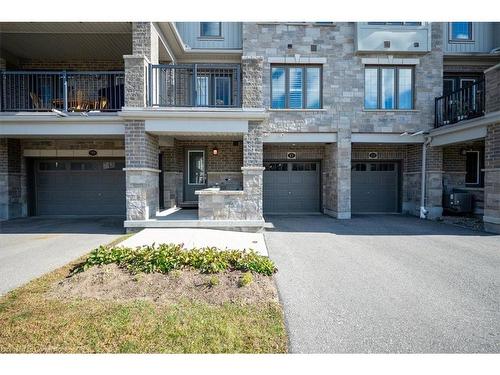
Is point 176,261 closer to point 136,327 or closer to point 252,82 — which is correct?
point 136,327

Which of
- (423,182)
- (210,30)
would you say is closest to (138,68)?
(210,30)

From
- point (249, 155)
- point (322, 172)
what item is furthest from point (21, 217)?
point (322, 172)

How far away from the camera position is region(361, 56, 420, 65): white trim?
1135 centimetres

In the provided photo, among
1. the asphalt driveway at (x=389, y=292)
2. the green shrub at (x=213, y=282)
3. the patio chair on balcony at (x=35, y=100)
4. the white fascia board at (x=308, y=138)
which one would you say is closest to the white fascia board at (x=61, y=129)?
the patio chair on balcony at (x=35, y=100)

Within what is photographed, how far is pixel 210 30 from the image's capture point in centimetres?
1217

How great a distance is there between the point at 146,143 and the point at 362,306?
7.03m

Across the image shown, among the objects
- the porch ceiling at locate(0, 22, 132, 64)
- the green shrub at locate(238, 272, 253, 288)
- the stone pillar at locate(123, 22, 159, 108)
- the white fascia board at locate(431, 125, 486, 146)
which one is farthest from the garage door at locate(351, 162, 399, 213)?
the porch ceiling at locate(0, 22, 132, 64)

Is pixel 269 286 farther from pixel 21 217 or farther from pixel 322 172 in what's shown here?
pixel 21 217

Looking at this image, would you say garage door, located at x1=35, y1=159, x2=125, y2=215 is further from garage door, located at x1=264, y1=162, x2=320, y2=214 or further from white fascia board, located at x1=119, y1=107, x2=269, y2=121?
garage door, located at x1=264, y1=162, x2=320, y2=214

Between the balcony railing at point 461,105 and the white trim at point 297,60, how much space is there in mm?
5084

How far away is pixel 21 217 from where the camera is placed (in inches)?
432

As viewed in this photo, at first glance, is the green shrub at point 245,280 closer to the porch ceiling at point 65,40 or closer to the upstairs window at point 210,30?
the porch ceiling at point 65,40

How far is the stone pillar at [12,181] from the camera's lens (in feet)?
34.4

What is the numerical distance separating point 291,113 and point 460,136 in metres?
6.05
